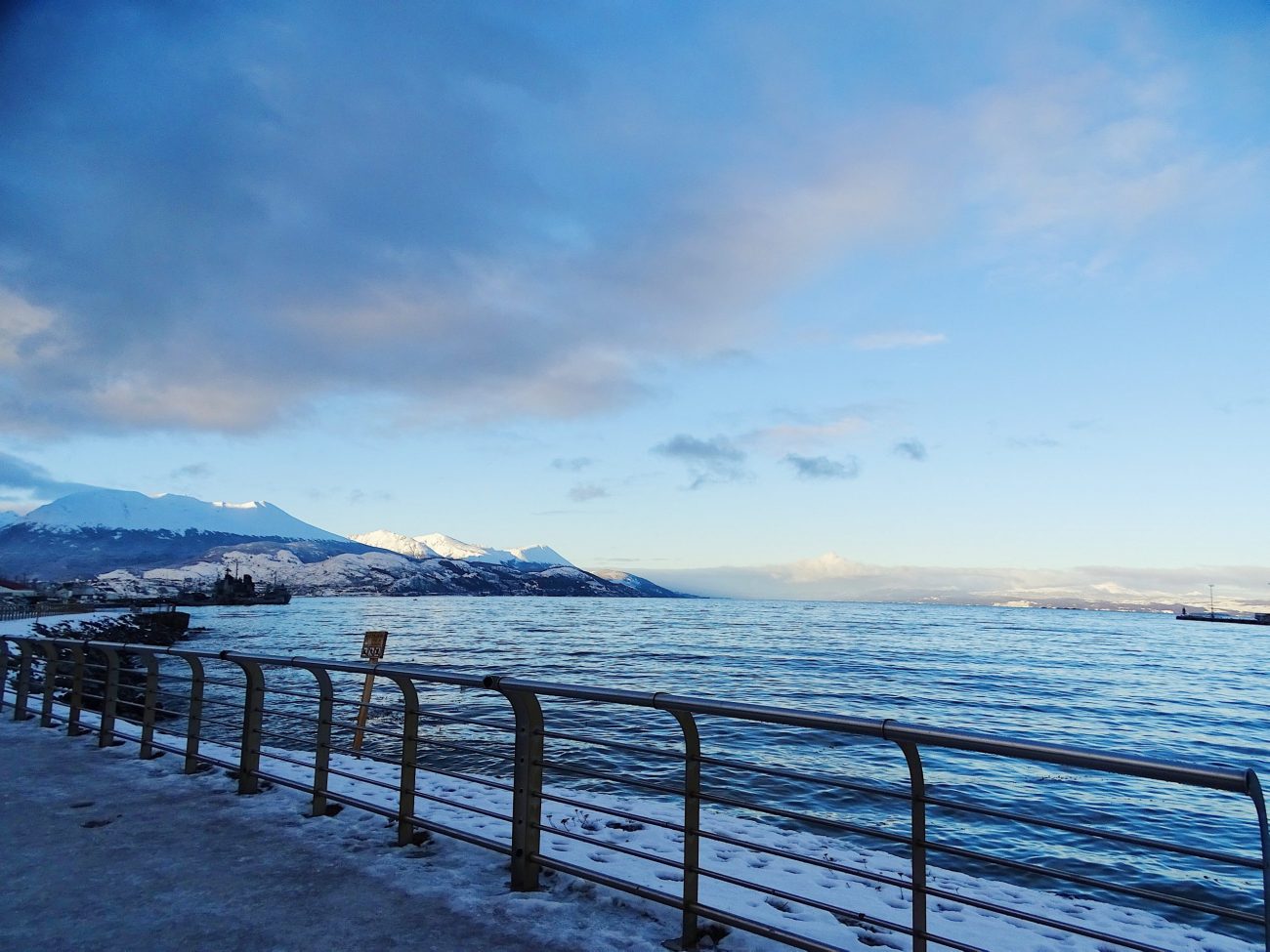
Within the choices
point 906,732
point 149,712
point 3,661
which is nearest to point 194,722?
point 149,712

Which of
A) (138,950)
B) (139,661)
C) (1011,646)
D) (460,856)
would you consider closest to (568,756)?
(460,856)

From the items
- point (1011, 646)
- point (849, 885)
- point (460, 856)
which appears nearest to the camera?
point (460, 856)

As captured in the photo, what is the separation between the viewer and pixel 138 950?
3.93 meters

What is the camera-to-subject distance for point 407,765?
574 centimetres

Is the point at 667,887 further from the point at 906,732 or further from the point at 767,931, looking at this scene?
the point at 906,732

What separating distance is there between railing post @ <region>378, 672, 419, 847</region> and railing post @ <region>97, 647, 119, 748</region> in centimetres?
557

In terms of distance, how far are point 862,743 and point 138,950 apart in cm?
1640

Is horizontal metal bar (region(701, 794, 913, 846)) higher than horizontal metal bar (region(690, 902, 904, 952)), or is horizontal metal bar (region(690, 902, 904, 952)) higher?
horizontal metal bar (region(701, 794, 913, 846))

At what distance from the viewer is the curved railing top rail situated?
103 inches

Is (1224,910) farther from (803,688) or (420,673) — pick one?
(803,688)

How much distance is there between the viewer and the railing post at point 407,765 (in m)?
5.64

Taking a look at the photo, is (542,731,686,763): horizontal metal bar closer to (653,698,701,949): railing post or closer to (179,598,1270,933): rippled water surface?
(653,698,701,949): railing post

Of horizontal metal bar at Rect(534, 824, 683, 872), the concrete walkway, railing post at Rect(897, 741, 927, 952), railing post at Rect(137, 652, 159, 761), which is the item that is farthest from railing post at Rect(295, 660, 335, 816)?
railing post at Rect(897, 741, 927, 952)

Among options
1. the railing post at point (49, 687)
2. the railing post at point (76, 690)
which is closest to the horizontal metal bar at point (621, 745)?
the railing post at point (76, 690)
